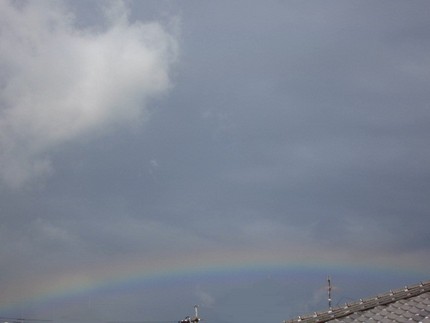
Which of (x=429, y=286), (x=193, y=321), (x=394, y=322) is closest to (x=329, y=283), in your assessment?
(x=193, y=321)

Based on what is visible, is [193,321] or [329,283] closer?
[193,321]

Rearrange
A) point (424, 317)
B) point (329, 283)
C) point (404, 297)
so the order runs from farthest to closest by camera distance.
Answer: point (329, 283), point (404, 297), point (424, 317)

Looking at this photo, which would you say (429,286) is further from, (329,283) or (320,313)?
(329,283)

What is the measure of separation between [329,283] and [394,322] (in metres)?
77.7

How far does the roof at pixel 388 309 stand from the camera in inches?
2240

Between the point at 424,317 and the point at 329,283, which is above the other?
the point at 329,283

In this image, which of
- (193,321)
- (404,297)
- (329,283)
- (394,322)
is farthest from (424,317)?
(329,283)

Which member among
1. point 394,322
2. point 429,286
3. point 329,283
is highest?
point 329,283

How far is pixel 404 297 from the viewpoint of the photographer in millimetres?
62094

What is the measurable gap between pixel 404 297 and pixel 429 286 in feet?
13.9

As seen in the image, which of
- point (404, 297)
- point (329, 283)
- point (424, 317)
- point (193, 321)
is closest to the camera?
point (424, 317)

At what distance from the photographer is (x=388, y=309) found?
5984 centimetres

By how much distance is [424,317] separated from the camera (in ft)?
179

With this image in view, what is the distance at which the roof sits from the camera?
56906 mm
